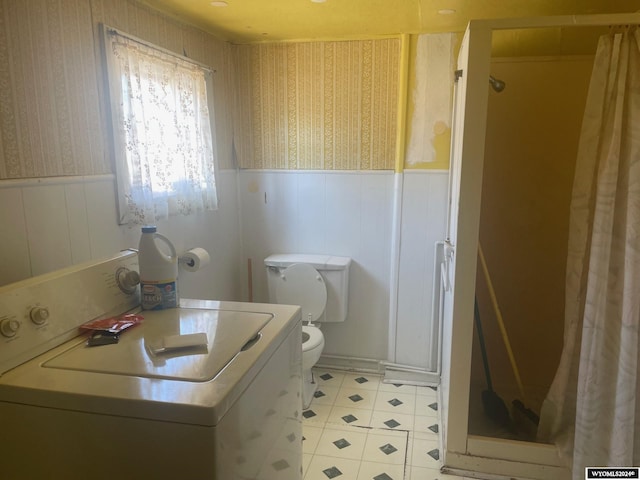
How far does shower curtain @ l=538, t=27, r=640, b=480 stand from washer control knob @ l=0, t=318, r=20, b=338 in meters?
1.80

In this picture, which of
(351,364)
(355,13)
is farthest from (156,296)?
(351,364)

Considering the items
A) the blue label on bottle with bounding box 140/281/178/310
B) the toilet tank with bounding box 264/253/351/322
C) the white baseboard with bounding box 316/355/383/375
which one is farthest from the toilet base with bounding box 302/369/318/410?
the blue label on bottle with bounding box 140/281/178/310

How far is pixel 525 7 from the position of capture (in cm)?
200

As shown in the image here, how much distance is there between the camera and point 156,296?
152cm

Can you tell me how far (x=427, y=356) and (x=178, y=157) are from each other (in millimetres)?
1820

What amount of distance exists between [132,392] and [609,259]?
160 centimetres

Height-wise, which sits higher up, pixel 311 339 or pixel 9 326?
pixel 9 326

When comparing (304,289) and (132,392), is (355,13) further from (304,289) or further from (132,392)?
(132,392)

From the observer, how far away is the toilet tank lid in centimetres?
264

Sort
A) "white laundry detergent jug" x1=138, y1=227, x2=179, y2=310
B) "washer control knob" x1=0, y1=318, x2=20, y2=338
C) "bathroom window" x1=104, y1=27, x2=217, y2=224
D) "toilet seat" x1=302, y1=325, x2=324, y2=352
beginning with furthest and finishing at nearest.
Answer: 1. "toilet seat" x1=302, y1=325, x2=324, y2=352
2. "bathroom window" x1=104, y1=27, x2=217, y2=224
3. "white laundry detergent jug" x1=138, y1=227, x2=179, y2=310
4. "washer control knob" x1=0, y1=318, x2=20, y2=338

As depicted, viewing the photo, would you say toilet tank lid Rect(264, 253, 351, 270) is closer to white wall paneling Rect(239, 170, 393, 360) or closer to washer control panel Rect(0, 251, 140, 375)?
white wall paneling Rect(239, 170, 393, 360)

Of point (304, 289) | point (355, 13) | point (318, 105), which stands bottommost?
point (304, 289)

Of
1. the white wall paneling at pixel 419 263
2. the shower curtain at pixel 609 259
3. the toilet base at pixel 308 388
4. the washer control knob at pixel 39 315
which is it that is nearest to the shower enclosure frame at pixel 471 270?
the shower curtain at pixel 609 259

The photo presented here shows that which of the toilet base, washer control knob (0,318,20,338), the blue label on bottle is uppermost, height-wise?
washer control knob (0,318,20,338)
